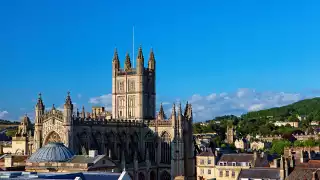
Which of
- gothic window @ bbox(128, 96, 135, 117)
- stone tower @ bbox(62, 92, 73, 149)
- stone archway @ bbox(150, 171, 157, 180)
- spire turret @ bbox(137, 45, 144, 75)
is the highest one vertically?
spire turret @ bbox(137, 45, 144, 75)

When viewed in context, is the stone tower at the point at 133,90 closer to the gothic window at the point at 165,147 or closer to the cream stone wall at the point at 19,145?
Result: the gothic window at the point at 165,147

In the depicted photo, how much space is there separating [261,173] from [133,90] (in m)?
45.1

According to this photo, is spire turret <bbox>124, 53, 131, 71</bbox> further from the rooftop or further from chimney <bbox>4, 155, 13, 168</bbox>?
the rooftop

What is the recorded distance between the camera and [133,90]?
111m

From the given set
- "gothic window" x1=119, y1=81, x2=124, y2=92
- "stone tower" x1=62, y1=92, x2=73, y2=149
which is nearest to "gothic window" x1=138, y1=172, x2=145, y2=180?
"stone tower" x1=62, y1=92, x2=73, y2=149

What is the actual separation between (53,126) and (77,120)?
3.71 m

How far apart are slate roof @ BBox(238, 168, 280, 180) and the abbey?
21080 mm

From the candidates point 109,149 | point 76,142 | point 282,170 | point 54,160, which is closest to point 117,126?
point 109,149

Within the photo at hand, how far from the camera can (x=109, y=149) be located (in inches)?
3767

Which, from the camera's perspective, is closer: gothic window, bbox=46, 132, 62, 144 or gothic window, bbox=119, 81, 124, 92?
gothic window, bbox=46, 132, 62, 144

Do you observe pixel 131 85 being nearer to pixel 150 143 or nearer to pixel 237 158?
pixel 150 143

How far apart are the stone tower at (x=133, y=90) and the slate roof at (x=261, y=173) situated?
41187mm

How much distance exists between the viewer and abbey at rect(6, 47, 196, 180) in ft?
300

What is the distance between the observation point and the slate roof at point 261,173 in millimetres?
68062
